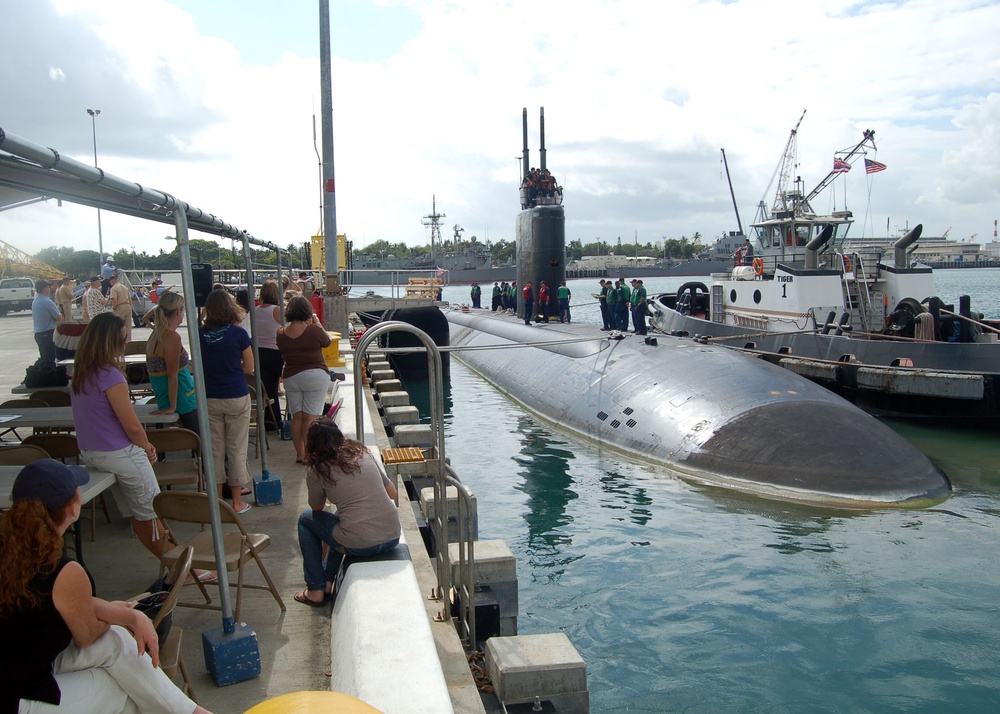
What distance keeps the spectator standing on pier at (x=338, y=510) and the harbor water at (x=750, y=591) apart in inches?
96.8

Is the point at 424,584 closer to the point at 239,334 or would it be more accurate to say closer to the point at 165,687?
the point at 239,334

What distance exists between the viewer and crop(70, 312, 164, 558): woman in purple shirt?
5082mm

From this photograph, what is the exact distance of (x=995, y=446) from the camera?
1530 cm

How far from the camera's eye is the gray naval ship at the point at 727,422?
1075 centimetres

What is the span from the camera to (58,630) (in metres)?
3.12

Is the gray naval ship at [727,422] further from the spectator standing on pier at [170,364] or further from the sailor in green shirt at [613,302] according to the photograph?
the sailor in green shirt at [613,302]

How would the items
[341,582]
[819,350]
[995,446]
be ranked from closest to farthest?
[341,582] → [995,446] → [819,350]

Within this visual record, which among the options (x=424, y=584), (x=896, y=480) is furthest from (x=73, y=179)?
(x=896, y=480)

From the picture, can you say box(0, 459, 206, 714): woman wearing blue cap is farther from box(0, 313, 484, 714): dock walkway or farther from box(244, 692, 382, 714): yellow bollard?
box(0, 313, 484, 714): dock walkway

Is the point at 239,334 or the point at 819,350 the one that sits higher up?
the point at 239,334

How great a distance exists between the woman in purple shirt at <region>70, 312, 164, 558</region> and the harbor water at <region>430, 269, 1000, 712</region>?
3.79 m

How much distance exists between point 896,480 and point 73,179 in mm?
10266

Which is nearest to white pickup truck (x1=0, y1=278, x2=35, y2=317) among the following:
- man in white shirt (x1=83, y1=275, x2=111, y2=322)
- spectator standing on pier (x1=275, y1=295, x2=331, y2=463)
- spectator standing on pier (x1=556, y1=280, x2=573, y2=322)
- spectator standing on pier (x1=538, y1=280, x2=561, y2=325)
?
man in white shirt (x1=83, y1=275, x2=111, y2=322)

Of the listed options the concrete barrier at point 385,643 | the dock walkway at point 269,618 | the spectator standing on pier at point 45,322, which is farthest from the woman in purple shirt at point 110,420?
the spectator standing on pier at point 45,322
